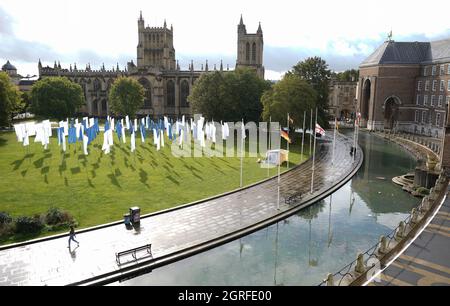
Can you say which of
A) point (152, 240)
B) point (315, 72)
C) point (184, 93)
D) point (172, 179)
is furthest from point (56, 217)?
point (184, 93)

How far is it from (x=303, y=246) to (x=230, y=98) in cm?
4294

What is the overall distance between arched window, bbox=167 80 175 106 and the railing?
264 feet

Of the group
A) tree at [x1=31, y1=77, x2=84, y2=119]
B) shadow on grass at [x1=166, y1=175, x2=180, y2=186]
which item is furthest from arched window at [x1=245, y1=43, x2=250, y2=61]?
shadow on grass at [x1=166, y1=175, x2=180, y2=186]

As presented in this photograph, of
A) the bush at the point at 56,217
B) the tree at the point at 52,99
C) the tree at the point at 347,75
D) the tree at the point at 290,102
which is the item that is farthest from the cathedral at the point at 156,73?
the bush at the point at 56,217

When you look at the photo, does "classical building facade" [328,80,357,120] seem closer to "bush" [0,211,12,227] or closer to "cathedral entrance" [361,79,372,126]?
"cathedral entrance" [361,79,372,126]

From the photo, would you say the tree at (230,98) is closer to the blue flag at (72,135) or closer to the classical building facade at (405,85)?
the blue flag at (72,135)

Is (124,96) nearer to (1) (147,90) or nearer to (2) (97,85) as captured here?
(1) (147,90)

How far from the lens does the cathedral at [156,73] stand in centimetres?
9550

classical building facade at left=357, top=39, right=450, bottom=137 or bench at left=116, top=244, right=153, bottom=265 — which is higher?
classical building facade at left=357, top=39, right=450, bottom=137

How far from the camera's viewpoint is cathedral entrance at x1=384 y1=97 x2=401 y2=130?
247 feet

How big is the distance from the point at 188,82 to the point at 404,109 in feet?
177

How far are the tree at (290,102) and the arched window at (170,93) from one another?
5200 centimetres

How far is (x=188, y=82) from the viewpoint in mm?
98375
